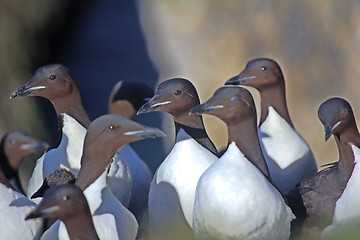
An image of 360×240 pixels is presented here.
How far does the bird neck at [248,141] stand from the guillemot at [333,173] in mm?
657

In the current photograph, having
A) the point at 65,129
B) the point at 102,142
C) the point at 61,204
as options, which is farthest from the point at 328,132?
the point at 65,129

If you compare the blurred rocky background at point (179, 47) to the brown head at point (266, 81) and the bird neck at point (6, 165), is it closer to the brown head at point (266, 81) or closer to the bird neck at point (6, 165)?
the bird neck at point (6, 165)

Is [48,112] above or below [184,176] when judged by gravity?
below

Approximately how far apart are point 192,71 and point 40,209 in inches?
408

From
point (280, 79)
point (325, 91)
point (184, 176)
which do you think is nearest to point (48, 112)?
point (325, 91)

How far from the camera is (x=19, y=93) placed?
817cm

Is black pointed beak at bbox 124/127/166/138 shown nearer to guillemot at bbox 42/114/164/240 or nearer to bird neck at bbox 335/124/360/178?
guillemot at bbox 42/114/164/240

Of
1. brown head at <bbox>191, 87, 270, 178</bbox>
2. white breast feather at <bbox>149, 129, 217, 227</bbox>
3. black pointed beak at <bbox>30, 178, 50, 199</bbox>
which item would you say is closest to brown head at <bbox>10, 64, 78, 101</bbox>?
black pointed beak at <bbox>30, 178, 50, 199</bbox>

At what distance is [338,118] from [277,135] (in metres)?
1.46

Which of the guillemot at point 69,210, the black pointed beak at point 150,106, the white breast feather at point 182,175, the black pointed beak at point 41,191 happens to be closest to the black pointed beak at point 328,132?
the white breast feather at point 182,175

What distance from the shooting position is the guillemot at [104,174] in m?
6.66

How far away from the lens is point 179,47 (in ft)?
53.5

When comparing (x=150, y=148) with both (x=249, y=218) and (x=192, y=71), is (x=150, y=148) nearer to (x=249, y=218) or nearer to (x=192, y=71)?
(x=192, y=71)

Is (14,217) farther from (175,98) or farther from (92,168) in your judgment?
(175,98)
